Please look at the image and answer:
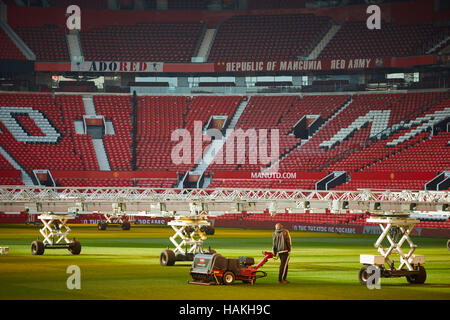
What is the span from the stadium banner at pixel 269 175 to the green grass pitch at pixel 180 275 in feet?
75.4

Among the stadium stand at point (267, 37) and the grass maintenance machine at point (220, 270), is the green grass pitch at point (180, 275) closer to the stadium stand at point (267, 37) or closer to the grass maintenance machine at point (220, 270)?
the grass maintenance machine at point (220, 270)

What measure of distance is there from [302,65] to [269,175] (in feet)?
44.3

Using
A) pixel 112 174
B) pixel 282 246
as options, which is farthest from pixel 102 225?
pixel 282 246

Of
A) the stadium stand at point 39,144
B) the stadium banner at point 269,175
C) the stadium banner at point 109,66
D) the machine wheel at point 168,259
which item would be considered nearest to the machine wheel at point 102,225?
the stadium stand at point 39,144

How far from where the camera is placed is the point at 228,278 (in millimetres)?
26750

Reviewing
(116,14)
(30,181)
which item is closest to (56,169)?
(30,181)

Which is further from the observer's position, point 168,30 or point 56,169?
point 168,30

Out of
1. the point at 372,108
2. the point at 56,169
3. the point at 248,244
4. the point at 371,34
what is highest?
the point at 371,34

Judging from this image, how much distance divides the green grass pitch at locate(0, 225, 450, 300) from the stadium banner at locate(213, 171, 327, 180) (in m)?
23.0

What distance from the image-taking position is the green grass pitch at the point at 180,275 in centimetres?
2417

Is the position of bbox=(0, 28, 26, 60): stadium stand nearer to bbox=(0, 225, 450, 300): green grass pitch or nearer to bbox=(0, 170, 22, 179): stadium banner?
bbox=(0, 170, 22, 179): stadium banner

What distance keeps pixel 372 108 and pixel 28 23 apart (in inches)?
1413
